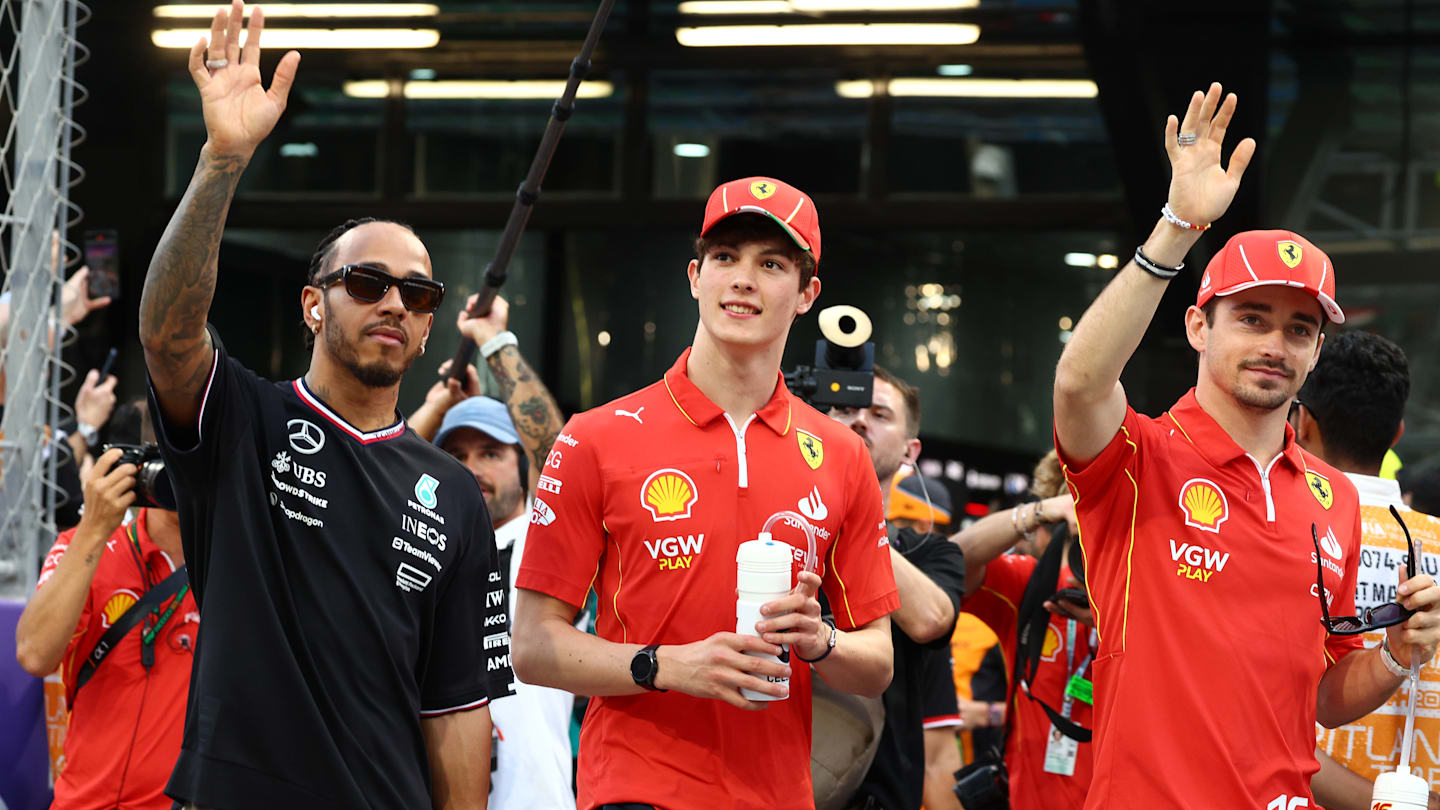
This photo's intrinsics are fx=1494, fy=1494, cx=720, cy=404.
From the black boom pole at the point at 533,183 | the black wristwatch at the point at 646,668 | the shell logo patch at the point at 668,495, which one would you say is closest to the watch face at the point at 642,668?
the black wristwatch at the point at 646,668

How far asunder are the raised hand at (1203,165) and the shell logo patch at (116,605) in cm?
296

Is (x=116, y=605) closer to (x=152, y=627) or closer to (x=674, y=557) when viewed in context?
(x=152, y=627)

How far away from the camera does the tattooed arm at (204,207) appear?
2.68 metres

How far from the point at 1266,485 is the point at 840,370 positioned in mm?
1296

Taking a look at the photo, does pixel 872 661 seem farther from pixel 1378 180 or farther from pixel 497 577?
pixel 1378 180

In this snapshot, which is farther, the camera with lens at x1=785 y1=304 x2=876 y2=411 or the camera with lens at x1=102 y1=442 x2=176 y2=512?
the camera with lens at x1=785 y1=304 x2=876 y2=411

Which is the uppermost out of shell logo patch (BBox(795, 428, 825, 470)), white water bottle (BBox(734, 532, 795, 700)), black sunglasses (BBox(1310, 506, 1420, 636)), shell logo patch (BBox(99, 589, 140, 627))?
shell logo patch (BBox(795, 428, 825, 470))

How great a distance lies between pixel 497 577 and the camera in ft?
10.9

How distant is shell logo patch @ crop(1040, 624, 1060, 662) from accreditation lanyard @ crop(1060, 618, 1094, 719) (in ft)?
0.12

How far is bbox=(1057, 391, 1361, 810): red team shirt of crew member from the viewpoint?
10.5 ft

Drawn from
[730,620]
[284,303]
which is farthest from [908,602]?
[284,303]

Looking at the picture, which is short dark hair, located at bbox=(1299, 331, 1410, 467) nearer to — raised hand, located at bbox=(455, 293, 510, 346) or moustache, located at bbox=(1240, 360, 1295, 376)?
moustache, located at bbox=(1240, 360, 1295, 376)

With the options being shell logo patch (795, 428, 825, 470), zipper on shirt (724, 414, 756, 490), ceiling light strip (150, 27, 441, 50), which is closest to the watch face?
zipper on shirt (724, 414, 756, 490)

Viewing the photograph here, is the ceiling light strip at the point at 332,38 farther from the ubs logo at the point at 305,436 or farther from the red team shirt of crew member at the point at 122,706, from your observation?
the ubs logo at the point at 305,436
